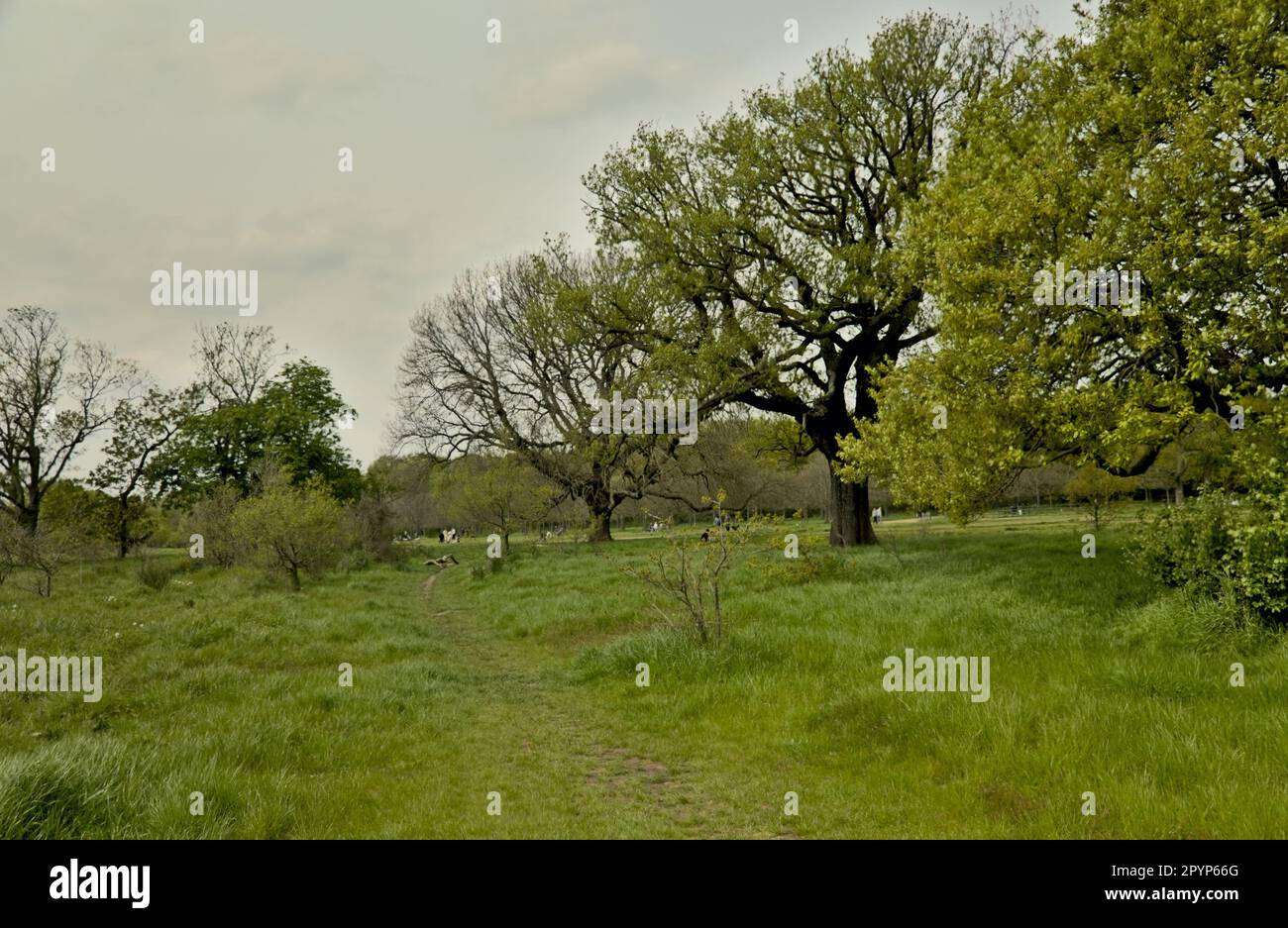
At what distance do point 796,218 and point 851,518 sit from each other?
37.0 feet

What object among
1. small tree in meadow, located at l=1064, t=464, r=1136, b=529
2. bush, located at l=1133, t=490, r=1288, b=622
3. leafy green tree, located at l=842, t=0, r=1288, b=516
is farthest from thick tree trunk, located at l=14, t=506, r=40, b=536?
small tree in meadow, located at l=1064, t=464, r=1136, b=529

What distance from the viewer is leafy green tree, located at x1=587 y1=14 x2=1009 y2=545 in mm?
20750

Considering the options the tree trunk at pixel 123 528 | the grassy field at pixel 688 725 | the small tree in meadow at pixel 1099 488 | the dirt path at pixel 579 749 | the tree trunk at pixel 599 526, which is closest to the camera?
the grassy field at pixel 688 725

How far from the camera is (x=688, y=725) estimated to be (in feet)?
27.7

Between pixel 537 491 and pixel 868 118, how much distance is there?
20.9 metres

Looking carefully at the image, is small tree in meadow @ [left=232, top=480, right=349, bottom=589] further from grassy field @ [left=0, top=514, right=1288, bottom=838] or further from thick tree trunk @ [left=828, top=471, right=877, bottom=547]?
thick tree trunk @ [left=828, top=471, right=877, bottom=547]

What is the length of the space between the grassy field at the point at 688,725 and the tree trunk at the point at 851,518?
981cm

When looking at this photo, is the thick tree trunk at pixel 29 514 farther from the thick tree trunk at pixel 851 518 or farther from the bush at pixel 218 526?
the thick tree trunk at pixel 851 518

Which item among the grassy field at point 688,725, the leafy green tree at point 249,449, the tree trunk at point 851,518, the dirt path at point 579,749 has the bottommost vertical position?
the dirt path at point 579,749

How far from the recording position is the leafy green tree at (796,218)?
2075cm

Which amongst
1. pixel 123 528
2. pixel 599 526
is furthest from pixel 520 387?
pixel 123 528

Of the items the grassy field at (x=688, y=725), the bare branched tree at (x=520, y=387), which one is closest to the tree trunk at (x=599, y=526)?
the bare branched tree at (x=520, y=387)

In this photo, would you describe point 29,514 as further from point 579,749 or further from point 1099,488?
point 1099,488
